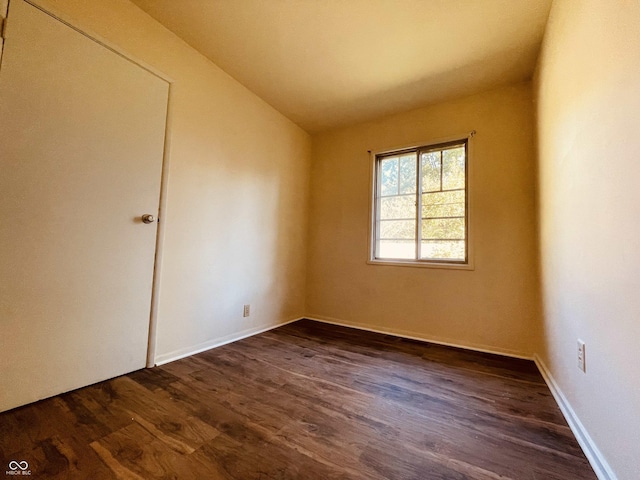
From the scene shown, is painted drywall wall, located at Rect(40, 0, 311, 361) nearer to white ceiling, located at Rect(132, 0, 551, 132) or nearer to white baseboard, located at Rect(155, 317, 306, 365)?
white baseboard, located at Rect(155, 317, 306, 365)

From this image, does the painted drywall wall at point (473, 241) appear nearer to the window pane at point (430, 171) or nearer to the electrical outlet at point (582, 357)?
the window pane at point (430, 171)

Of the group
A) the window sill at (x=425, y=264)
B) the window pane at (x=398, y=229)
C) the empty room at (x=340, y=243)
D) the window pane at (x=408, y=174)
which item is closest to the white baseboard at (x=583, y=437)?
the empty room at (x=340, y=243)

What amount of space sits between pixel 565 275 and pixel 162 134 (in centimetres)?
270

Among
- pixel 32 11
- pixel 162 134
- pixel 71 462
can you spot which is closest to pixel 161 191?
pixel 162 134

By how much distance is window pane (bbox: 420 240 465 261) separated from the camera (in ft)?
8.33

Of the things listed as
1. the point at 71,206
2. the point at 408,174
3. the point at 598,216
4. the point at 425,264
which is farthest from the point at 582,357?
the point at 71,206

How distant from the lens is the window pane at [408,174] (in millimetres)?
2836

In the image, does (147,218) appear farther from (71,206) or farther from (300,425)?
(300,425)

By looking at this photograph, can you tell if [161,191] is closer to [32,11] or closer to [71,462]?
[32,11]

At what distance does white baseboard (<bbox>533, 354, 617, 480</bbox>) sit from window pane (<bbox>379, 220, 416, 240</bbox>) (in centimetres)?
156

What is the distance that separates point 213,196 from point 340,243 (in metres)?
1.54

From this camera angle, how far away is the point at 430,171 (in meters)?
2.75

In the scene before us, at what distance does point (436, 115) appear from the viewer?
2701 mm

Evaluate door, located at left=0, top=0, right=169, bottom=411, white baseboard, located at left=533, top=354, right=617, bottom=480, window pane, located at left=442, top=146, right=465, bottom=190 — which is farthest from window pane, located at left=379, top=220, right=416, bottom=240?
door, located at left=0, top=0, right=169, bottom=411
